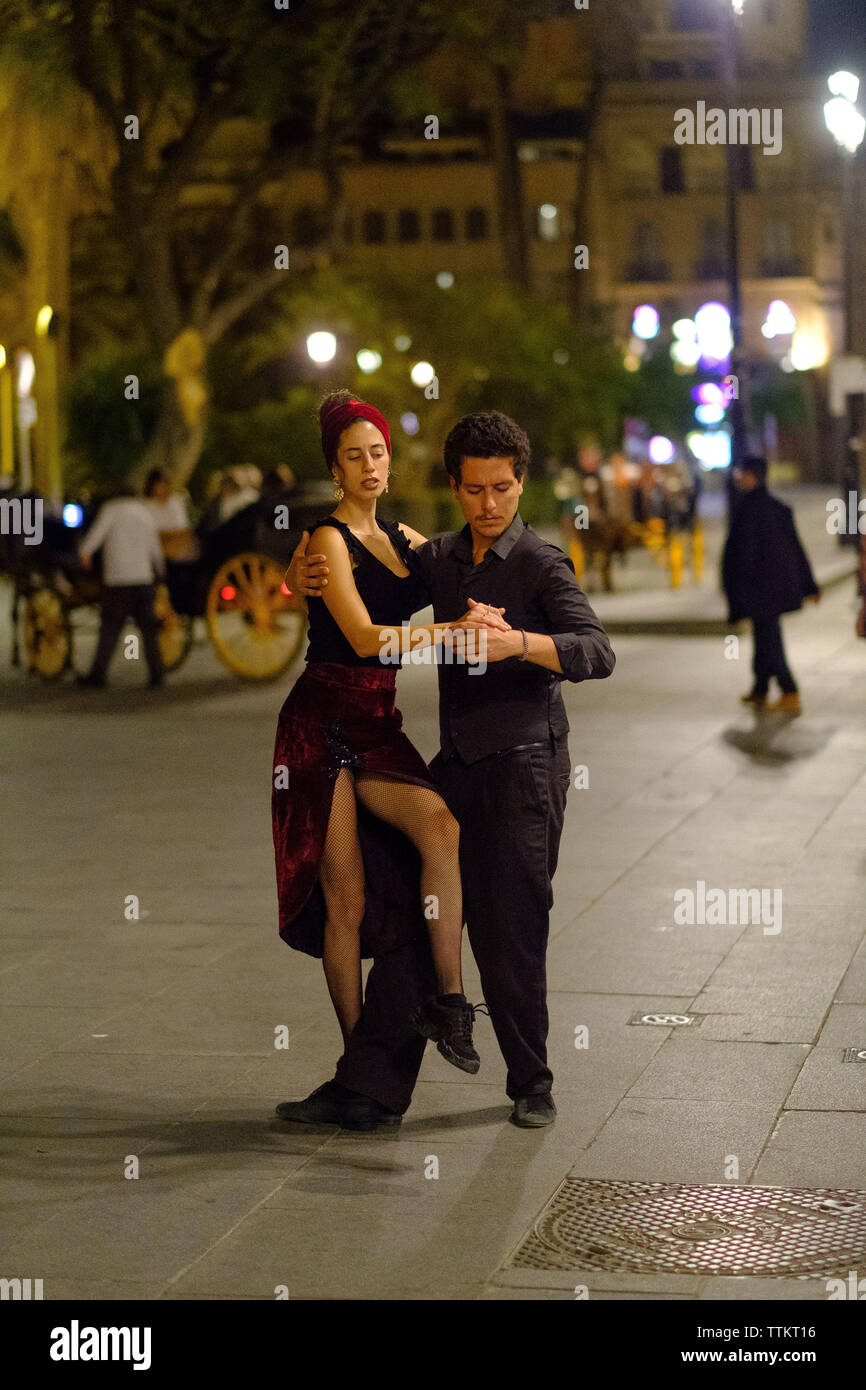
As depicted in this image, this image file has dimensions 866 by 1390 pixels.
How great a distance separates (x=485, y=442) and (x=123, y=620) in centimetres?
1259

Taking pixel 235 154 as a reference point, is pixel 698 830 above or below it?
below

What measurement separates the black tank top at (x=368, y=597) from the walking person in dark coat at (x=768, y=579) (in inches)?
384

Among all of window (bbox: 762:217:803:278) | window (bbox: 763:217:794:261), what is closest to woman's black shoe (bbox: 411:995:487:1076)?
window (bbox: 762:217:803:278)

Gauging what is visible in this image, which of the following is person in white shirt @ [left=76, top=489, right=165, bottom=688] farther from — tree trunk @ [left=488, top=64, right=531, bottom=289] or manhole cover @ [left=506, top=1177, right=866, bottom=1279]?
tree trunk @ [left=488, top=64, right=531, bottom=289]

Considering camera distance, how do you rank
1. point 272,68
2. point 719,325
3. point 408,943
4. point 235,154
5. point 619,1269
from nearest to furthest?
point 619,1269, point 408,943, point 272,68, point 719,325, point 235,154

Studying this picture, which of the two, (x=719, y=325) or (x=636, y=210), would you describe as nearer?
(x=719, y=325)

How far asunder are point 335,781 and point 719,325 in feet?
76.0

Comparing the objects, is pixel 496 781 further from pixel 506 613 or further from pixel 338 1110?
pixel 338 1110

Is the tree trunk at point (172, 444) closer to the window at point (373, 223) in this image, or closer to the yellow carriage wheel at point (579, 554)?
the yellow carriage wheel at point (579, 554)

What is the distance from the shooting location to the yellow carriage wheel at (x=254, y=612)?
17.9m

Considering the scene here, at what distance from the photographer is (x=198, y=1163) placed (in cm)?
543

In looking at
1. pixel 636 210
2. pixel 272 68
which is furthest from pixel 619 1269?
pixel 636 210

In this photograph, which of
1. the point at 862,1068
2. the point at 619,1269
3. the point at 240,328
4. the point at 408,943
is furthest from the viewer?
the point at 240,328

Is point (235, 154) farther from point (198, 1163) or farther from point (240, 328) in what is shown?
point (198, 1163)
